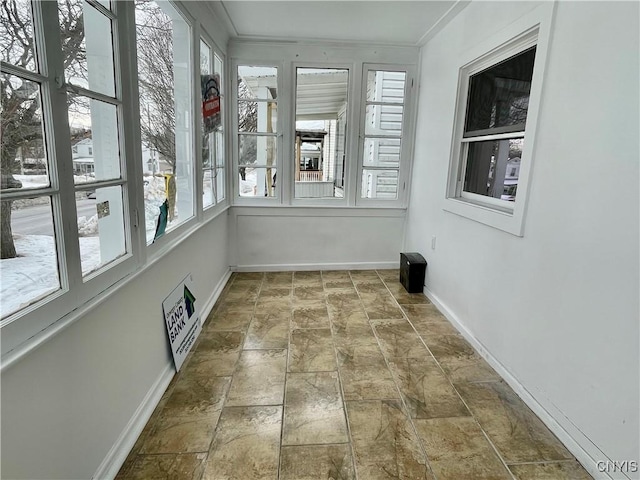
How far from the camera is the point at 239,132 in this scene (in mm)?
3896

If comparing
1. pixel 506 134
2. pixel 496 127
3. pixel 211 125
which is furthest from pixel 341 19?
pixel 506 134

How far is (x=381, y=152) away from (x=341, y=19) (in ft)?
4.69

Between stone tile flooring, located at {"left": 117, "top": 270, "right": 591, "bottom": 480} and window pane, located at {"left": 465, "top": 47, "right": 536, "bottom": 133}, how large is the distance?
164 cm

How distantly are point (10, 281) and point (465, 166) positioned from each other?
302 centimetres

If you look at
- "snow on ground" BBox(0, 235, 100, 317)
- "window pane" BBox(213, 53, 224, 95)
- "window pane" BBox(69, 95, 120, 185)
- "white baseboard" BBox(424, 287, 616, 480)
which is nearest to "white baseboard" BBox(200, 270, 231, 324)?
"window pane" BBox(69, 95, 120, 185)

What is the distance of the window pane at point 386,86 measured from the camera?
390cm

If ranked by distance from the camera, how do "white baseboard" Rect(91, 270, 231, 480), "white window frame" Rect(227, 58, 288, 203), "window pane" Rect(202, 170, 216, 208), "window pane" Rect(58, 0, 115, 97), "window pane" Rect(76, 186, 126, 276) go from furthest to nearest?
A: "white window frame" Rect(227, 58, 288, 203), "window pane" Rect(202, 170, 216, 208), "white baseboard" Rect(91, 270, 231, 480), "window pane" Rect(76, 186, 126, 276), "window pane" Rect(58, 0, 115, 97)

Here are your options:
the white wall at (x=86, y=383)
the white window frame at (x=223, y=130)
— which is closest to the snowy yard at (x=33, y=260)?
the white wall at (x=86, y=383)

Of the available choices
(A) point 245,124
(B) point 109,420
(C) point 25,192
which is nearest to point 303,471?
(B) point 109,420

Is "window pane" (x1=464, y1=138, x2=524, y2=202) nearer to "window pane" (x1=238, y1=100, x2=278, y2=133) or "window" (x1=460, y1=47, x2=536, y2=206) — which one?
"window" (x1=460, y1=47, x2=536, y2=206)

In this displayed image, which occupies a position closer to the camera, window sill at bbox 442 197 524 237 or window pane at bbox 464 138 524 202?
window sill at bbox 442 197 524 237

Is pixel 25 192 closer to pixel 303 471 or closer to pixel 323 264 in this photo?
pixel 303 471

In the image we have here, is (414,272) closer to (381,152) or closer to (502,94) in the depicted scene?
(381,152)

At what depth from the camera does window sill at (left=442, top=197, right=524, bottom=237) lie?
6.88ft
